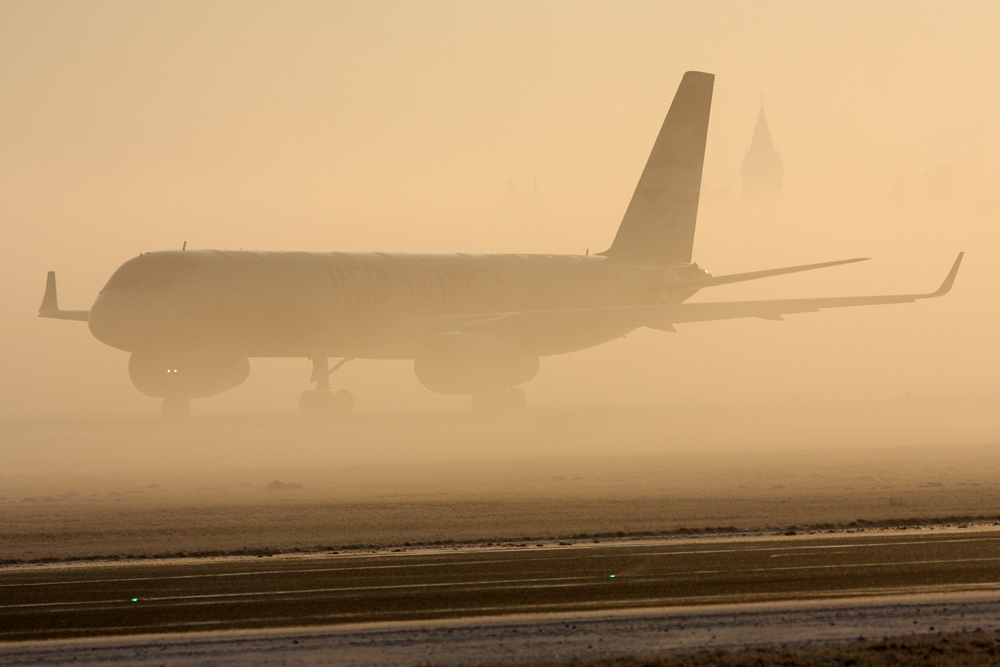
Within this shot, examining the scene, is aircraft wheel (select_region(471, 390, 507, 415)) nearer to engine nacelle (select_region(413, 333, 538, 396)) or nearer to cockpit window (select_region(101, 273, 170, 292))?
engine nacelle (select_region(413, 333, 538, 396))

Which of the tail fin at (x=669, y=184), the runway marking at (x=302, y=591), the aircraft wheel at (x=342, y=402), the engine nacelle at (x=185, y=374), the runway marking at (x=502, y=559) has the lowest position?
the runway marking at (x=302, y=591)

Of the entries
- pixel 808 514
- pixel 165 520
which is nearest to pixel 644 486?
pixel 808 514

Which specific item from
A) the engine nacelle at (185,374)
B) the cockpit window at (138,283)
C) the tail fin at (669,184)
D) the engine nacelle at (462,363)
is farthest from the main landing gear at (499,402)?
the cockpit window at (138,283)

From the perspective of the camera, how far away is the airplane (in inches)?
1495

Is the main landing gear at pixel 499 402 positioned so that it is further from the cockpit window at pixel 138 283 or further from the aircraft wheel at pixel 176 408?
the aircraft wheel at pixel 176 408

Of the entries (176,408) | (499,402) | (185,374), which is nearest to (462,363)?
(499,402)

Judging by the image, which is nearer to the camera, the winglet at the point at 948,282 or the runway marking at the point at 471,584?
the runway marking at the point at 471,584

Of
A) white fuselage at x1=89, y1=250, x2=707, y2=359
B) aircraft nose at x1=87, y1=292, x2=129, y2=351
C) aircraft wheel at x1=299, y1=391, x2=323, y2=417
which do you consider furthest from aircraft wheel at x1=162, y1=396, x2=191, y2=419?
aircraft nose at x1=87, y1=292, x2=129, y2=351

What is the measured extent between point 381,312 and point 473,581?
27202 millimetres

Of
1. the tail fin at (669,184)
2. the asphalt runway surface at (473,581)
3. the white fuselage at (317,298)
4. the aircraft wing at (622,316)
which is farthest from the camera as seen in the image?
the tail fin at (669,184)

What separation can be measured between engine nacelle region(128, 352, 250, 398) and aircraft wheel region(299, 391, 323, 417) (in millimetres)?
2359

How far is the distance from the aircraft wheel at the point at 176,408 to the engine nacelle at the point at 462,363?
1094 centimetres

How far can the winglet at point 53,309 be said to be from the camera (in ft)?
149

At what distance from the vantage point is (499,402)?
42188 millimetres
